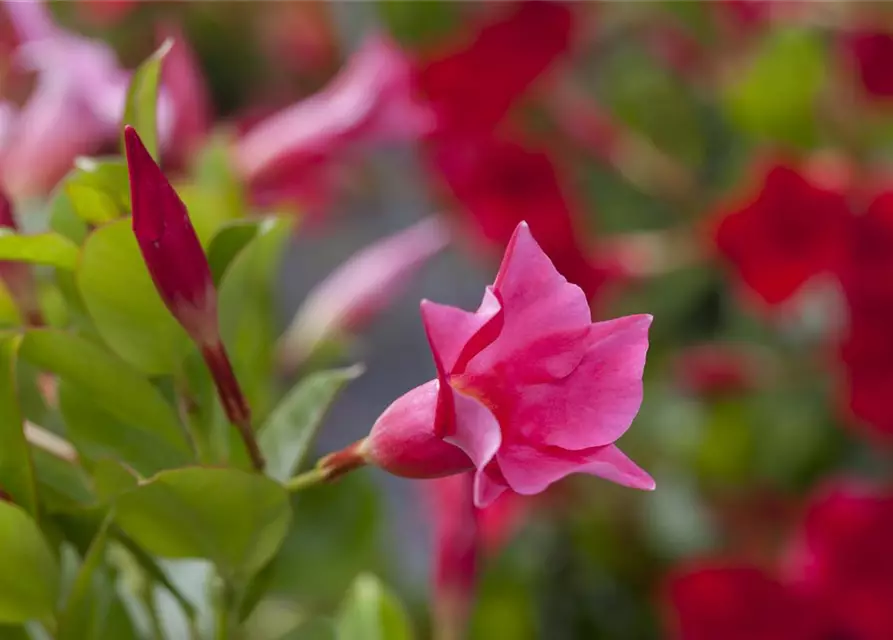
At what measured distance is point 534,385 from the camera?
9.6 inches

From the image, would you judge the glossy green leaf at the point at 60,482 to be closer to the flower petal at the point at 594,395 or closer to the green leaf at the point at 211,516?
the green leaf at the point at 211,516

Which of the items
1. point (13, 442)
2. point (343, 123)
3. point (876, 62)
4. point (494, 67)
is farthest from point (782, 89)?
point (13, 442)

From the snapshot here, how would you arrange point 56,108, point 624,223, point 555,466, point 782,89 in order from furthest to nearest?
point 624,223 < point 782,89 < point 56,108 < point 555,466

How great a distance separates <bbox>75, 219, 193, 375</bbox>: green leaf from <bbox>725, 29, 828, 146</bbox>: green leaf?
0.53 m

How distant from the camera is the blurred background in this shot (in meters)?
0.56

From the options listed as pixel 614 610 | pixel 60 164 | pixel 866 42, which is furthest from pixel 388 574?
pixel 866 42

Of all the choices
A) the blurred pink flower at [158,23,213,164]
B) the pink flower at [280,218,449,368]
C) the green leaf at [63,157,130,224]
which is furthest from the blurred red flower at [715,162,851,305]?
the green leaf at [63,157,130,224]

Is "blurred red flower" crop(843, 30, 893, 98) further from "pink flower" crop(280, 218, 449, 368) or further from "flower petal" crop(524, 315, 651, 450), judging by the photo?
"flower petal" crop(524, 315, 651, 450)

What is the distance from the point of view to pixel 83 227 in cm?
32

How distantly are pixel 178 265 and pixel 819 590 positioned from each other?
1.53ft

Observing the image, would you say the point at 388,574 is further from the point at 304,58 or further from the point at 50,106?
the point at 304,58

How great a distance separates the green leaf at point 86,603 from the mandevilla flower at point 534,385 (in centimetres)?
11

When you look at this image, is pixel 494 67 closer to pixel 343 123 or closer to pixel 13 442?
pixel 343 123

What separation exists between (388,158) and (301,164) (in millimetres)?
518
